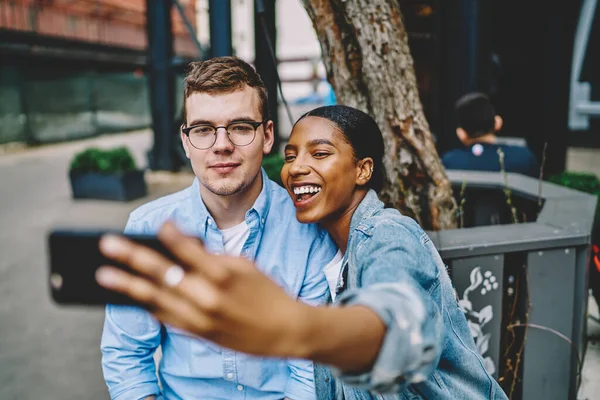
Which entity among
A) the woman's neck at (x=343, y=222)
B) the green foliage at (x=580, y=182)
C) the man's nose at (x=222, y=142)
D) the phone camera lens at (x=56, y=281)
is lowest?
the green foliage at (x=580, y=182)

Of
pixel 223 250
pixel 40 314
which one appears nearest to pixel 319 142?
pixel 223 250

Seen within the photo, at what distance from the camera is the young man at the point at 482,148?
13.7 ft

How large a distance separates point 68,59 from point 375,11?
18659 mm

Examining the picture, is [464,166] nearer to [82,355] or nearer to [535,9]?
[82,355]

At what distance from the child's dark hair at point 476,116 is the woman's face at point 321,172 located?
101 inches

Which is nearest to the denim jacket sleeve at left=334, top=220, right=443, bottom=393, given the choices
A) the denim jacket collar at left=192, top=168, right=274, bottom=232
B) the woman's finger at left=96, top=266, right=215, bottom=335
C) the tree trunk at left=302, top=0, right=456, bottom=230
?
the woman's finger at left=96, top=266, right=215, bottom=335

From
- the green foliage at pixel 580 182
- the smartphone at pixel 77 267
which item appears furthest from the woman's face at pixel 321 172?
the green foliage at pixel 580 182

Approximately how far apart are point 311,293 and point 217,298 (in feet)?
4.23

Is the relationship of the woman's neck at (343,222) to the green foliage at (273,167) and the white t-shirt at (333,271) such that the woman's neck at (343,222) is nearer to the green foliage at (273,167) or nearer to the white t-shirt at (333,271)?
the white t-shirt at (333,271)

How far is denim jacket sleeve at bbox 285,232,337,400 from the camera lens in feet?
6.50

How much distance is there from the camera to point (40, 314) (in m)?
4.54

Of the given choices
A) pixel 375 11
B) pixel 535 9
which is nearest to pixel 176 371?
pixel 375 11

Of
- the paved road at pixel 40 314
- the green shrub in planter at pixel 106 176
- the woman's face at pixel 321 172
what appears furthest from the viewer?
the green shrub in planter at pixel 106 176

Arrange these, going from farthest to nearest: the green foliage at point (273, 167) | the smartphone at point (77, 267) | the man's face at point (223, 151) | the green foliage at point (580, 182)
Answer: the green foliage at point (273, 167)
the green foliage at point (580, 182)
the man's face at point (223, 151)
the smartphone at point (77, 267)
